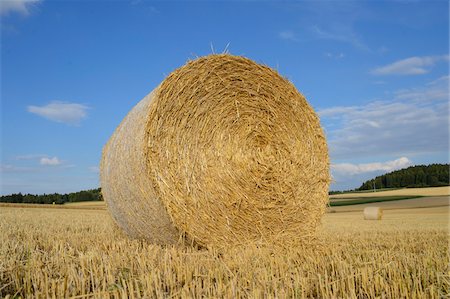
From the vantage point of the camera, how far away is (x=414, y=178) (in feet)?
146

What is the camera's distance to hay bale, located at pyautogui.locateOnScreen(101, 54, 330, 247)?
521cm

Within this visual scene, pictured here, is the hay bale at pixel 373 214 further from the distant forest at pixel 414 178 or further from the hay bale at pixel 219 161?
the distant forest at pixel 414 178

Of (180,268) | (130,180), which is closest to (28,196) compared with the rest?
(130,180)

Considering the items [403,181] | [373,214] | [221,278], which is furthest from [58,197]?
[221,278]

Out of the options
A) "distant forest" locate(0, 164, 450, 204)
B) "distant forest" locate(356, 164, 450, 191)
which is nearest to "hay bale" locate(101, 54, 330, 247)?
"distant forest" locate(0, 164, 450, 204)

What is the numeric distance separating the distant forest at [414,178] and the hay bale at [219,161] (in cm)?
3845

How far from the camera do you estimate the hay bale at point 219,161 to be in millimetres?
5211

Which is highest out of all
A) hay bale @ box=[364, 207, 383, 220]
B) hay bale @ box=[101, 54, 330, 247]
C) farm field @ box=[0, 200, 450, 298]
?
hay bale @ box=[101, 54, 330, 247]

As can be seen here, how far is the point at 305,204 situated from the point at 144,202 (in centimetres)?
239

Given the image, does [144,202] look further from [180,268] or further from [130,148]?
[180,268]

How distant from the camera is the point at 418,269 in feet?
11.8

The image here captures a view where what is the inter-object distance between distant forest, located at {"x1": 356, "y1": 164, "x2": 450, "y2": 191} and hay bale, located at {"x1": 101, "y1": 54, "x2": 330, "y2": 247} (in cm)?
3845

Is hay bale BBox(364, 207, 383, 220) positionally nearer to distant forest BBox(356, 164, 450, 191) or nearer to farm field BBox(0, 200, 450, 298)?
farm field BBox(0, 200, 450, 298)

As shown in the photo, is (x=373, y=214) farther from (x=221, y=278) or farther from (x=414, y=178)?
(x=414, y=178)
